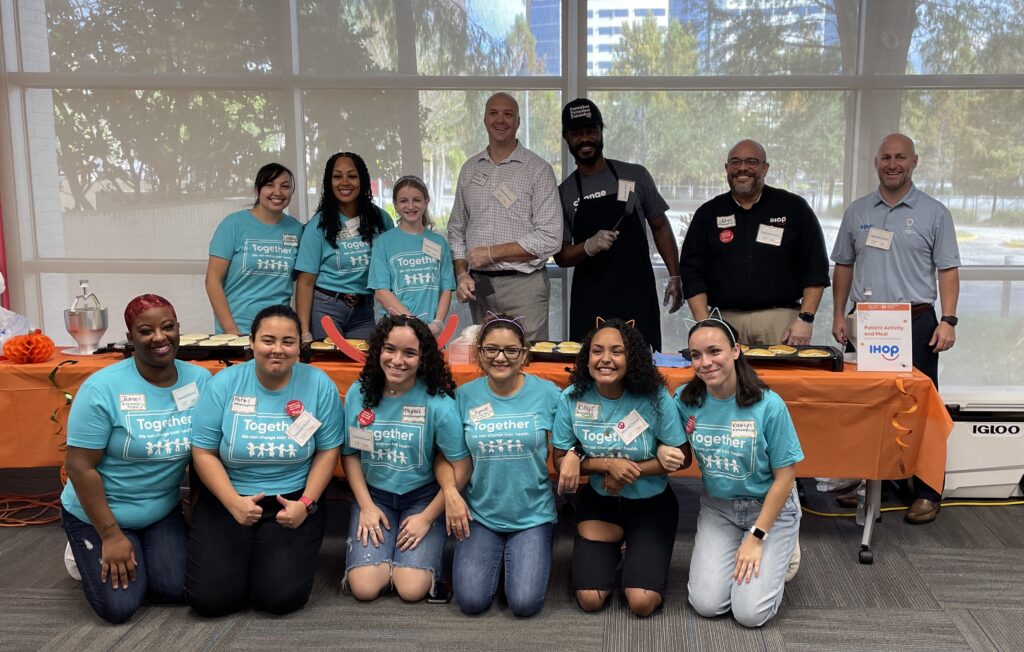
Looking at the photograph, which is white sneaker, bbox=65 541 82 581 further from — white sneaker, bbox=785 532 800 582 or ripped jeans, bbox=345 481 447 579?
white sneaker, bbox=785 532 800 582

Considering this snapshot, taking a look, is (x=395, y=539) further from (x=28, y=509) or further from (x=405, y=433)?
(x=28, y=509)

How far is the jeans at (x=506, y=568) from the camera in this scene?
2412 millimetres

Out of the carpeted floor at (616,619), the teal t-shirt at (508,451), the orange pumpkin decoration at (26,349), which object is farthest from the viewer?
the orange pumpkin decoration at (26,349)

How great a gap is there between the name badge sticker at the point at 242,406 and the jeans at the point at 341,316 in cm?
92

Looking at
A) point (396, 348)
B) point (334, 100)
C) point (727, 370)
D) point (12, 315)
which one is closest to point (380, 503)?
point (396, 348)

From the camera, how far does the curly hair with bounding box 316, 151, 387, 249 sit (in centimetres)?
332

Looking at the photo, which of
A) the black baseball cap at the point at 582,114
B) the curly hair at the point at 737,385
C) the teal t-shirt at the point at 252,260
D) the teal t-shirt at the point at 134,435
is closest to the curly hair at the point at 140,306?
the teal t-shirt at the point at 134,435

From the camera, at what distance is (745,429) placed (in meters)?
2.38

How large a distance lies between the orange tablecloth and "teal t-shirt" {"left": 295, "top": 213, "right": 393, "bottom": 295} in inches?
22.0

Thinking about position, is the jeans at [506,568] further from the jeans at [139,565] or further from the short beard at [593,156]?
the short beard at [593,156]

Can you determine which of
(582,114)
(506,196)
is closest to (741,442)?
(506,196)

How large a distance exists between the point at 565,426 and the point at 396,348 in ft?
1.78

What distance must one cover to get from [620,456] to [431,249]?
1.19 meters

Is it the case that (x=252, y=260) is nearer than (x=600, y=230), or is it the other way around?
(x=252, y=260)
